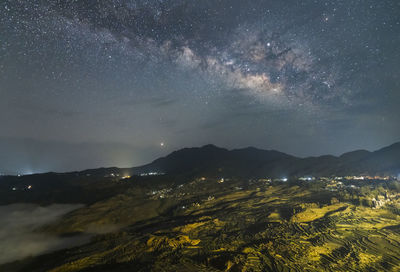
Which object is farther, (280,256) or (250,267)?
(280,256)

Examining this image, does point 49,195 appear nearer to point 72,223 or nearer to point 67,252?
point 72,223

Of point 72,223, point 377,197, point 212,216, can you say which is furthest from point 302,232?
point 72,223

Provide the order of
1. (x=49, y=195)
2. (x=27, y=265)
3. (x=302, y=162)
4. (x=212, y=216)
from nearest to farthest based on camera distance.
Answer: (x=27, y=265), (x=212, y=216), (x=49, y=195), (x=302, y=162)

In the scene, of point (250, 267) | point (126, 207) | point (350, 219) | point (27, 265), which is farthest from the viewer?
point (126, 207)

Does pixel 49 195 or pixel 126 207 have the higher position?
pixel 49 195

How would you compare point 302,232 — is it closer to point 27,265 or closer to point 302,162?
point 27,265

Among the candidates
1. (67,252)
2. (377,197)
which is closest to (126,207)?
(67,252)
